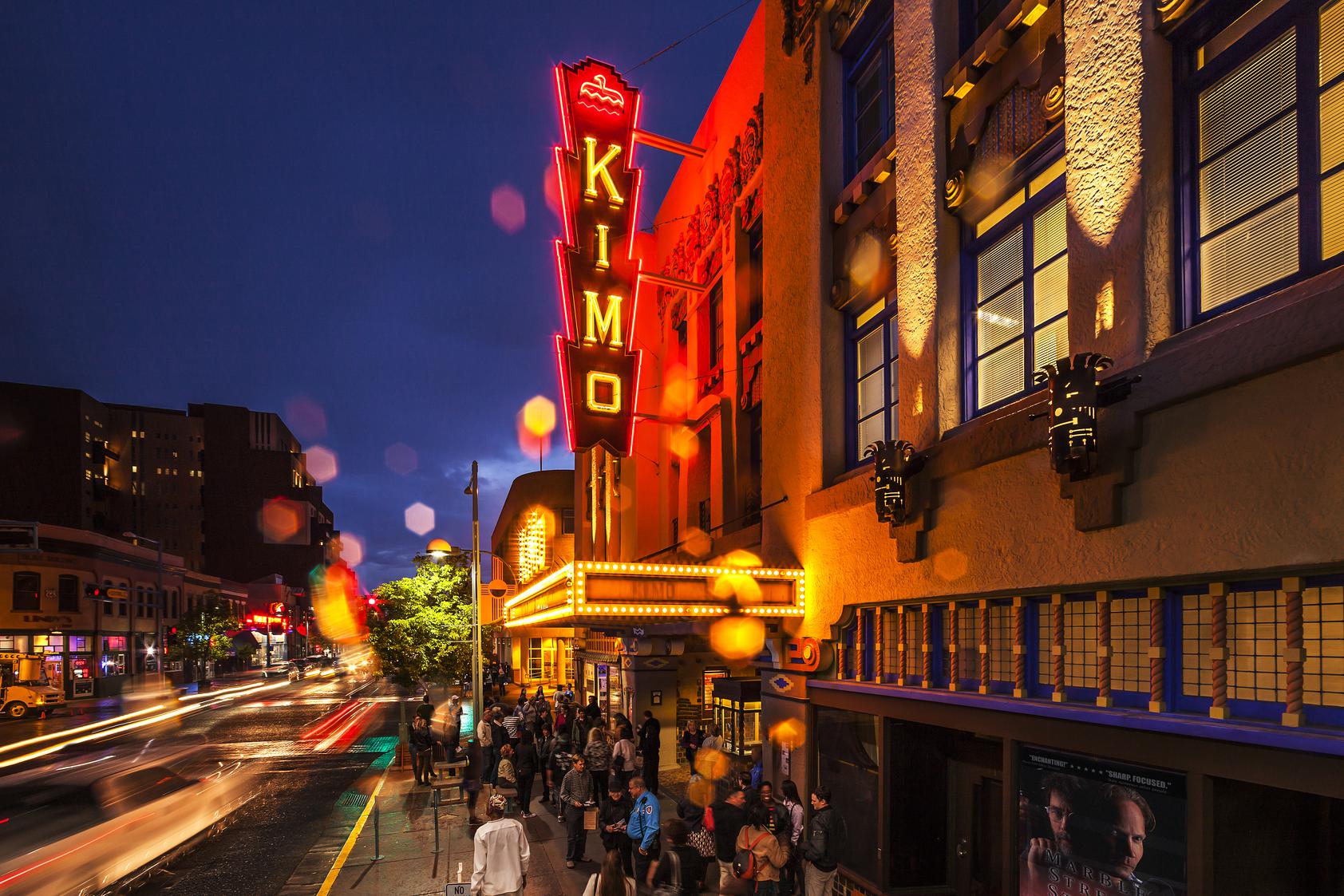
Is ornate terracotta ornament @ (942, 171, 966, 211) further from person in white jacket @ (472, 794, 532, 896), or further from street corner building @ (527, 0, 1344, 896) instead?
person in white jacket @ (472, 794, 532, 896)

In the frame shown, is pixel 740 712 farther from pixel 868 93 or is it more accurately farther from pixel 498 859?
pixel 868 93

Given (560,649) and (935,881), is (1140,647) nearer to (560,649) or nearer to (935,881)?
(935,881)

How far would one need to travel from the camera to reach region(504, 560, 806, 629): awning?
40.5ft

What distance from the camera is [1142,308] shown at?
21.1 ft

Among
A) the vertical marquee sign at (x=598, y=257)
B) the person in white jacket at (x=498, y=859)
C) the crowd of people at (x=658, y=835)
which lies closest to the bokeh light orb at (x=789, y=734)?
the crowd of people at (x=658, y=835)

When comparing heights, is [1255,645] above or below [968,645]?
above

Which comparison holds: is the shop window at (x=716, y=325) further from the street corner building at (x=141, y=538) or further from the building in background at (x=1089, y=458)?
the street corner building at (x=141, y=538)

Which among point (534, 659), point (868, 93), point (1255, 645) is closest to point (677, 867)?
point (1255, 645)

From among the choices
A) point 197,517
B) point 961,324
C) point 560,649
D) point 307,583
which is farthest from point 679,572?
point 307,583

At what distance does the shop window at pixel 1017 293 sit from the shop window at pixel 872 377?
1453 mm

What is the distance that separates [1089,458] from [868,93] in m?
8.08

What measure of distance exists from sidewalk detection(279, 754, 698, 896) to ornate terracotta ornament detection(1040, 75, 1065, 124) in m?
11.5

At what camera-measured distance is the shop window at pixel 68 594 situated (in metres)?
58.0

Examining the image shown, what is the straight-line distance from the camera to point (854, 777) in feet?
36.1
